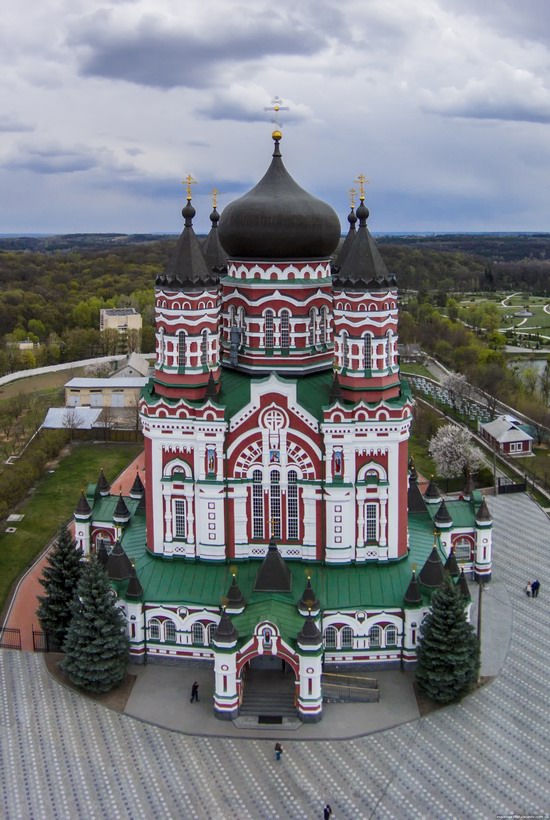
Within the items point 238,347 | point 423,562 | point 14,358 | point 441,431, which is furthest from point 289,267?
point 14,358

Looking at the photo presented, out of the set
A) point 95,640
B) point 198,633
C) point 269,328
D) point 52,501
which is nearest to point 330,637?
point 198,633

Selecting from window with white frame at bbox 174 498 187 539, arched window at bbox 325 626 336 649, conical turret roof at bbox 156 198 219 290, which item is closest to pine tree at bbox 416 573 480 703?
arched window at bbox 325 626 336 649

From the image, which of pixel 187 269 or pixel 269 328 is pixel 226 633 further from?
pixel 187 269

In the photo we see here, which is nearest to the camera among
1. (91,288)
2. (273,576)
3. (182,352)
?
(273,576)

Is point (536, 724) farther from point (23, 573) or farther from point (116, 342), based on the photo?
point (116, 342)

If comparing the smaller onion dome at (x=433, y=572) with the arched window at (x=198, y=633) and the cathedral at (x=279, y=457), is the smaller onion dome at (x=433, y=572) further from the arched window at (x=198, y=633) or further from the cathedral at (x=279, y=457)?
the arched window at (x=198, y=633)

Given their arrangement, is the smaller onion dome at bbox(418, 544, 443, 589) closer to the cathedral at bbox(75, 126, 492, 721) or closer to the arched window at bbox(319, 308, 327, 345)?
the cathedral at bbox(75, 126, 492, 721)
